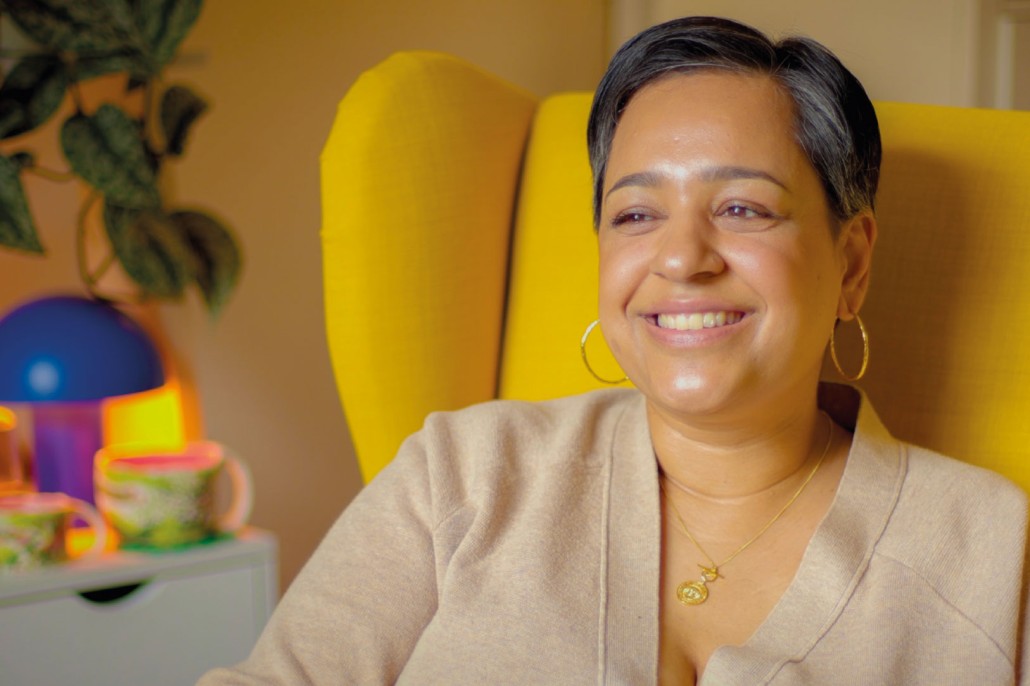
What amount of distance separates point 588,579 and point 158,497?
34.6 inches

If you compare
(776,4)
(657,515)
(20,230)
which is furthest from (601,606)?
(776,4)

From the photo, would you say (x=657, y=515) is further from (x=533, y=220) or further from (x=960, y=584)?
(x=533, y=220)

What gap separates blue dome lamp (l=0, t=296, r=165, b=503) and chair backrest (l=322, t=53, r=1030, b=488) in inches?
19.5

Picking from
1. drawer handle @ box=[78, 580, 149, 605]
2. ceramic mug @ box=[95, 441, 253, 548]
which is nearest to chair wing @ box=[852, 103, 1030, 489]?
ceramic mug @ box=[95, 441, 253, 548]

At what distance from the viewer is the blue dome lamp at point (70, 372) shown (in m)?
1.63

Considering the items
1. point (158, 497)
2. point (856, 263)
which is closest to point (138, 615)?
point (158, 497)

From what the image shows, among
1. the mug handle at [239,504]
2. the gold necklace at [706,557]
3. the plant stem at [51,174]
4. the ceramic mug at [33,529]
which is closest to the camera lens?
the gold necklace at [706,557]

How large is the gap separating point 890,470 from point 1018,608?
0.60ft

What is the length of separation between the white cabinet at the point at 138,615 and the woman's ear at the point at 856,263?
1077 mm

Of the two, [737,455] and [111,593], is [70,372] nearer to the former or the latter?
[111,593]

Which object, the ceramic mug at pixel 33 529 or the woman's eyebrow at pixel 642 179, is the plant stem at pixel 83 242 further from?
the woman's eyebrow at pixel 642 179

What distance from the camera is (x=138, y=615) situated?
1699 mm

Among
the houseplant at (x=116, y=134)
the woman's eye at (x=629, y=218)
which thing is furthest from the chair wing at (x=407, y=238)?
the houseplant at (x=116, y=134)

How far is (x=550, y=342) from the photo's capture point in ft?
4.78
